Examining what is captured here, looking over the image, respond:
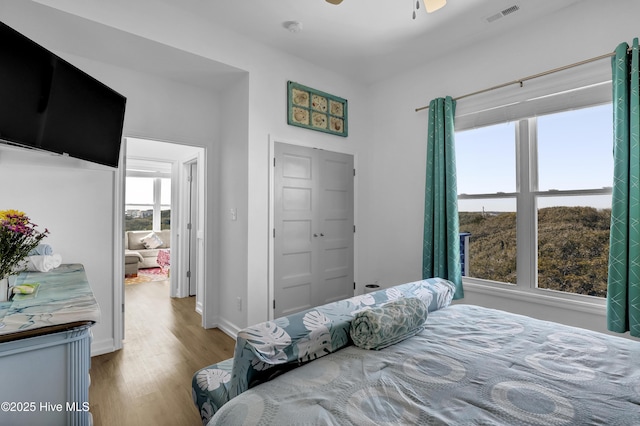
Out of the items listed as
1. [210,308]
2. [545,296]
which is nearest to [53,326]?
[210,308]

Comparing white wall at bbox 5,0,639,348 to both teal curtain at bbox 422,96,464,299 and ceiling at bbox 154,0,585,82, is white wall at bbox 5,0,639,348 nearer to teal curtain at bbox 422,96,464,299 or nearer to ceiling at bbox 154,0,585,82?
A: ceiling at bbox 154,0,585,82

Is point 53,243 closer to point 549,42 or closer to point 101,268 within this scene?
point 101,268

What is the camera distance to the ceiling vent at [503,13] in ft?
8.21

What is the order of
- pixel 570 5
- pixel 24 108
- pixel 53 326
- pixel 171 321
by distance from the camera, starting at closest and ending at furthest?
pixel 53 326 → pixel 24 108 → pixel 570 5 → pixel 171 321

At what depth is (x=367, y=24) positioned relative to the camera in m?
2.75

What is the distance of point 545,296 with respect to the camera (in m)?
2.65

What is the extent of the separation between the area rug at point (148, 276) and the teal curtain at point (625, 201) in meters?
5.90

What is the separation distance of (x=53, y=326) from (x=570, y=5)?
3745 millimetres

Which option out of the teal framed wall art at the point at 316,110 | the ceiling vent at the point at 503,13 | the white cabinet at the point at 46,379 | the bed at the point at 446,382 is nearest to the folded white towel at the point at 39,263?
Result: the white cabinet at the point at 46,379

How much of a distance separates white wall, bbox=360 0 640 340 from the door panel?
31 cm

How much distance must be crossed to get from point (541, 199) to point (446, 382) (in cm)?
227

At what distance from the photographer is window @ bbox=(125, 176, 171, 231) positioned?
7270 mm

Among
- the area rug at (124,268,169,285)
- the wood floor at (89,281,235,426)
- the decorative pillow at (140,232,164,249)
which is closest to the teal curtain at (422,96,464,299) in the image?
the wood floor at (89,281,235,426)

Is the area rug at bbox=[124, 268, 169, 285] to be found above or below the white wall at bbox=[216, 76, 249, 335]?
below
